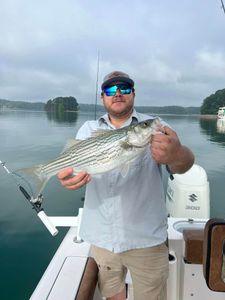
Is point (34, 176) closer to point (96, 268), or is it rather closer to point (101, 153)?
point (101, 153)

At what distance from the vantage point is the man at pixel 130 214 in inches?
105

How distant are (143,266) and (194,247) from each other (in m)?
0.73

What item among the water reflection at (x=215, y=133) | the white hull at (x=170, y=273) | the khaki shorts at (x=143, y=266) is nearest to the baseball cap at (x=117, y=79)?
the khaki shorts at (x=143, y=266)

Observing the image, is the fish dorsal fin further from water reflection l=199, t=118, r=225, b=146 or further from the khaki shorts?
water reflection l=199, t=118, r=225, b=146

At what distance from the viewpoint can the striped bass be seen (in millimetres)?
2365

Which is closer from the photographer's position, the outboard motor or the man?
the man

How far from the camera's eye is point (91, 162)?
8.19 feet

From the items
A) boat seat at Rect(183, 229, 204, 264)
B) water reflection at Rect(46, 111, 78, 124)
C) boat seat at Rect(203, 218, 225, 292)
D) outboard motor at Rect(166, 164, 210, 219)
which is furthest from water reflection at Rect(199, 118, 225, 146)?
boat seat at Rect(203, 218, 225, 292)

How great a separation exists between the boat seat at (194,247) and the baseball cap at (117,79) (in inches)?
64.0

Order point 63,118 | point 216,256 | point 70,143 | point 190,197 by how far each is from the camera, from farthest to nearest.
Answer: point 63,118 < point 190,197 < point 70,143 < point 216,256

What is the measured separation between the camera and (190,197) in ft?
17.8

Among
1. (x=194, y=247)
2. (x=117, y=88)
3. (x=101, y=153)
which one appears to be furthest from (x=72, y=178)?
(x=194, y=247)

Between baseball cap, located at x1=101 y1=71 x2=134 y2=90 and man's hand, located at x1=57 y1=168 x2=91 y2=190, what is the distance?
895 millimetres

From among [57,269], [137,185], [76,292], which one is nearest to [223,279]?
[137,185]
